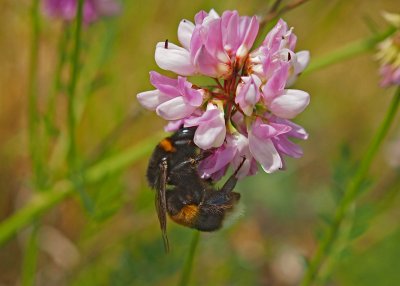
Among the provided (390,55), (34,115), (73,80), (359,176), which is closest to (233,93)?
(359,176)

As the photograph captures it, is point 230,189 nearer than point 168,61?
No

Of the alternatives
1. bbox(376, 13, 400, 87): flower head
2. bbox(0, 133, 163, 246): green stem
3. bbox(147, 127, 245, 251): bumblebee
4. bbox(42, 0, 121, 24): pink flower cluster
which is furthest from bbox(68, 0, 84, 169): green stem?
bbox(376, 13, 400, 87): flower head

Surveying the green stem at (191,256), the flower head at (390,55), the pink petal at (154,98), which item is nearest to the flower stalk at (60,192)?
the flower head at (390,55)

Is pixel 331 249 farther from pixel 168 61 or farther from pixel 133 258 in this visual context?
pixel 168 61

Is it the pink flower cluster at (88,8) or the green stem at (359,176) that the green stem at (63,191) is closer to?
the pink flower cluster at (88,8)

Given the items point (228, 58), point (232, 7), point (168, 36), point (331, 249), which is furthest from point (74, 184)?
point (168, 36)

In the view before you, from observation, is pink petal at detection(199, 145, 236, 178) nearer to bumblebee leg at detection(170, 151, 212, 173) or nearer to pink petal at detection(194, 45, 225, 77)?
bumblebee leg at detection(170, 151, 212, 173)
